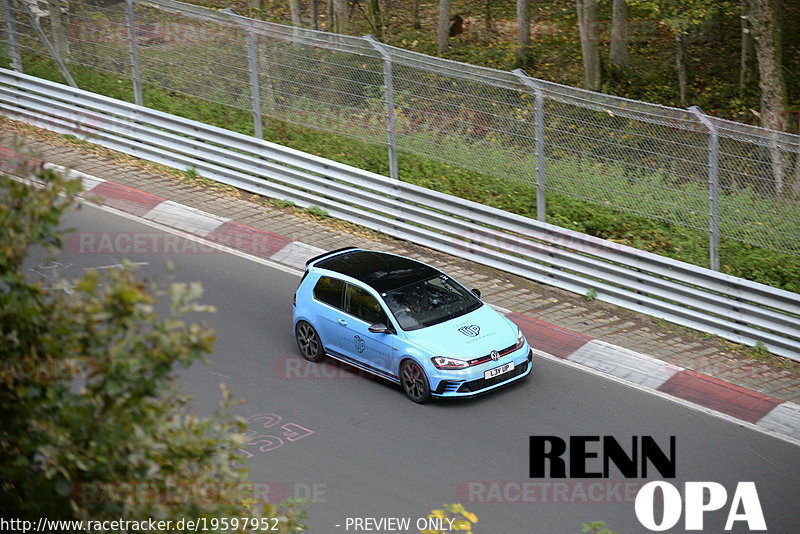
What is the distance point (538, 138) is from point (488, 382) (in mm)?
4934

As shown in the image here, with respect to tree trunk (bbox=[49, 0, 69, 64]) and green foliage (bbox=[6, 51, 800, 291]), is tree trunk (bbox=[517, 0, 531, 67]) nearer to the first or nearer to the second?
green foliage (bbox=[6, 51, 800, 291])

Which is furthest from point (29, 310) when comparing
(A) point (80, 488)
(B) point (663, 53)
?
(B) point (663, 53)

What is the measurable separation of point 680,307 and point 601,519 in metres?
5.12

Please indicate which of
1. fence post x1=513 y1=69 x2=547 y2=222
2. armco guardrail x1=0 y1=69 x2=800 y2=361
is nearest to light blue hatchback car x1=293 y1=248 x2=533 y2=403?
armco guardrail x1=0 y1=69 x2=800 y2=361

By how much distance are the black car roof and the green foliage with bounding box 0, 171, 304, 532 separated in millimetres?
7154

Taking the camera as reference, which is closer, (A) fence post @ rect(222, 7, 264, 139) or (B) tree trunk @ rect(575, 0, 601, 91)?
(A) fence post @ rect(222, 7, 264, 139)

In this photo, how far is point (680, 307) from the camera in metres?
13.5

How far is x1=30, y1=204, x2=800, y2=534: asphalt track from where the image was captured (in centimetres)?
939

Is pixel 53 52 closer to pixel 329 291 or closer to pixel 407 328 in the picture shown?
pixel 329 291

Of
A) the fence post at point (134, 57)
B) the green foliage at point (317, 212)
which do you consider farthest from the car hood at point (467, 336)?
the fence post at point (134, 57)

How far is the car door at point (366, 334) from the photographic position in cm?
1159

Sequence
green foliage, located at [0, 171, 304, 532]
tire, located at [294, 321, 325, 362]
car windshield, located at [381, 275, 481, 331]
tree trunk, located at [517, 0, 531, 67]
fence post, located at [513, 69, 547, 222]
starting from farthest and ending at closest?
1. tree trunk, located at [517, 0, 531, 67]
2. fence post, located at [513, 69, 547, 222]
3. tire, located at [294, 321, 325, 362]
4. car windshield, located at [381, 275, 481, 331]
5. green foliage, located at [0, 171, 304, 532]

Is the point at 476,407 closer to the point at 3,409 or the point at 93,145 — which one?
A: the point at 3,409

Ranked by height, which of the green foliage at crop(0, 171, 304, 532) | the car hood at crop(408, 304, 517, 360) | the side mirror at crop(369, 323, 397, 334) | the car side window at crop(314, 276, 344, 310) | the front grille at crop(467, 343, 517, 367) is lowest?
the front grille at crop(467, 343, 517, 367)
